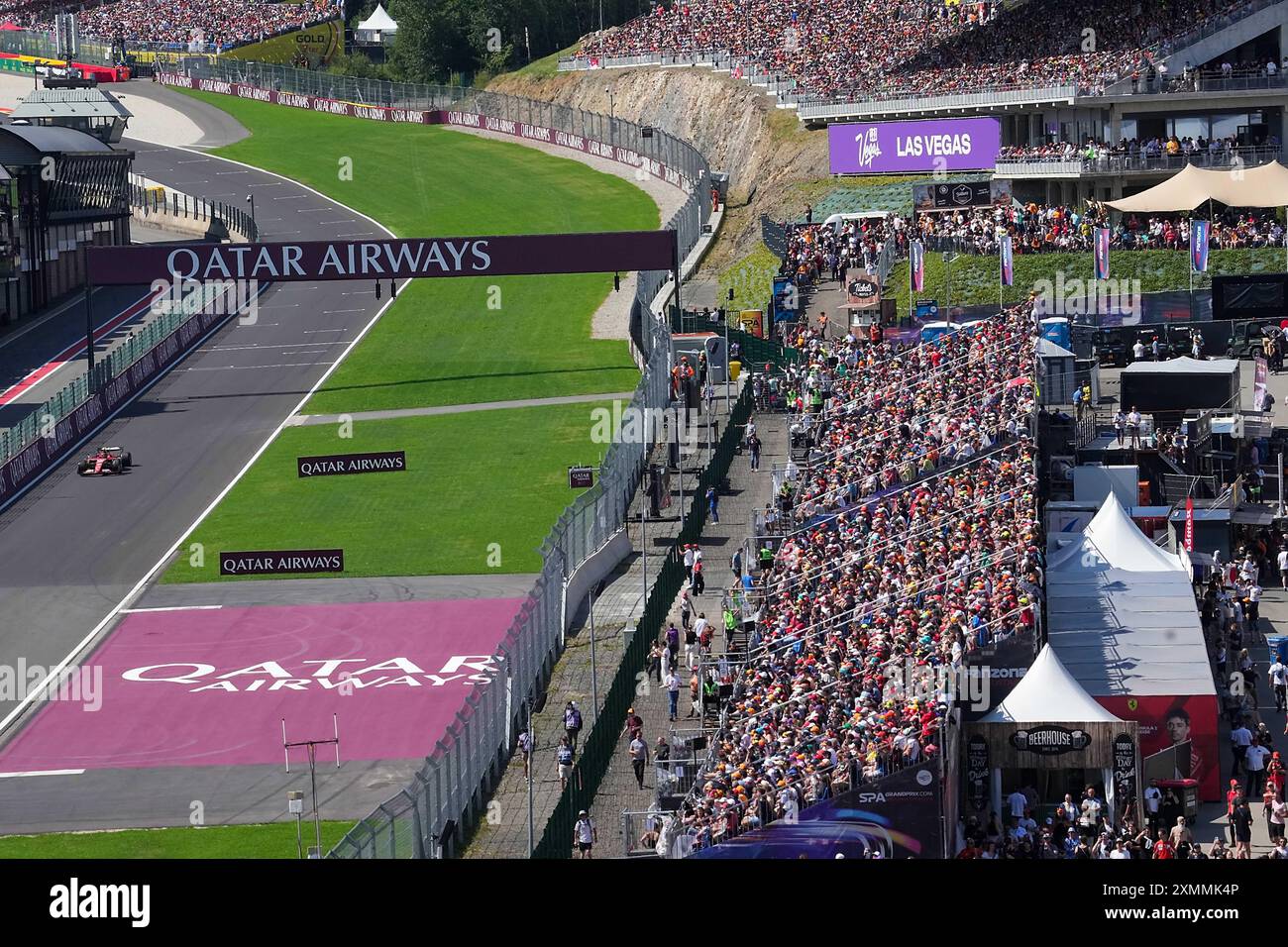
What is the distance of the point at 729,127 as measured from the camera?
85062mm

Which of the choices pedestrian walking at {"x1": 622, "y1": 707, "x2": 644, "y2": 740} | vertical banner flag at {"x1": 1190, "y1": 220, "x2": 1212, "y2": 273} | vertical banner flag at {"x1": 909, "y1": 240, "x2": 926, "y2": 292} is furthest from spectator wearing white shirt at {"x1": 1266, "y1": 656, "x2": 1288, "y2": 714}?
vertical banner flag at {"x1": 909, "y1": 240, "x2": 926, "y2": 292}

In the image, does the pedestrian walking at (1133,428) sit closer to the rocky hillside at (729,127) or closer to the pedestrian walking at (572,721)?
the pedestrian walking at (572,721)

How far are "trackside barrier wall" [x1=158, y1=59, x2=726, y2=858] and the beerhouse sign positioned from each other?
7.79ft

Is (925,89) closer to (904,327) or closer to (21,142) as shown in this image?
(904,327)

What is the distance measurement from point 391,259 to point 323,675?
24.2m

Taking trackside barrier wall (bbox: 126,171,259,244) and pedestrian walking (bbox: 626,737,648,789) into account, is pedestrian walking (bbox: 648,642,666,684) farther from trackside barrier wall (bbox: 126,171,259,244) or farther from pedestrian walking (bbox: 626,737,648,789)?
trackside barrier wall (bbox: 126,171,259,244)

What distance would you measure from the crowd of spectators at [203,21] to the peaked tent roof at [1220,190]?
7605 cm

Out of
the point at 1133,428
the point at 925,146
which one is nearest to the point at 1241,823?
the point at 1133,428

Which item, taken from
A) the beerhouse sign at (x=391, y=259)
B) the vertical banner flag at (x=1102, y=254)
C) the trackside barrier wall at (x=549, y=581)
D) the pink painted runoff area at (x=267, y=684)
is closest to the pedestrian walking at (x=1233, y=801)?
the trackside barrier wall at (x=549, y=581)

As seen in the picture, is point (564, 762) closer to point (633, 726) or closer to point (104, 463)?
point (633, 726)

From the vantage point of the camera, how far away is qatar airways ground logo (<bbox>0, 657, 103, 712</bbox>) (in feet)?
116

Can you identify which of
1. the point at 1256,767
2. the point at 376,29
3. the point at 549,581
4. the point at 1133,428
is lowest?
the point at 1256,767

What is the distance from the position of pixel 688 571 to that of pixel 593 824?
1185 cm
